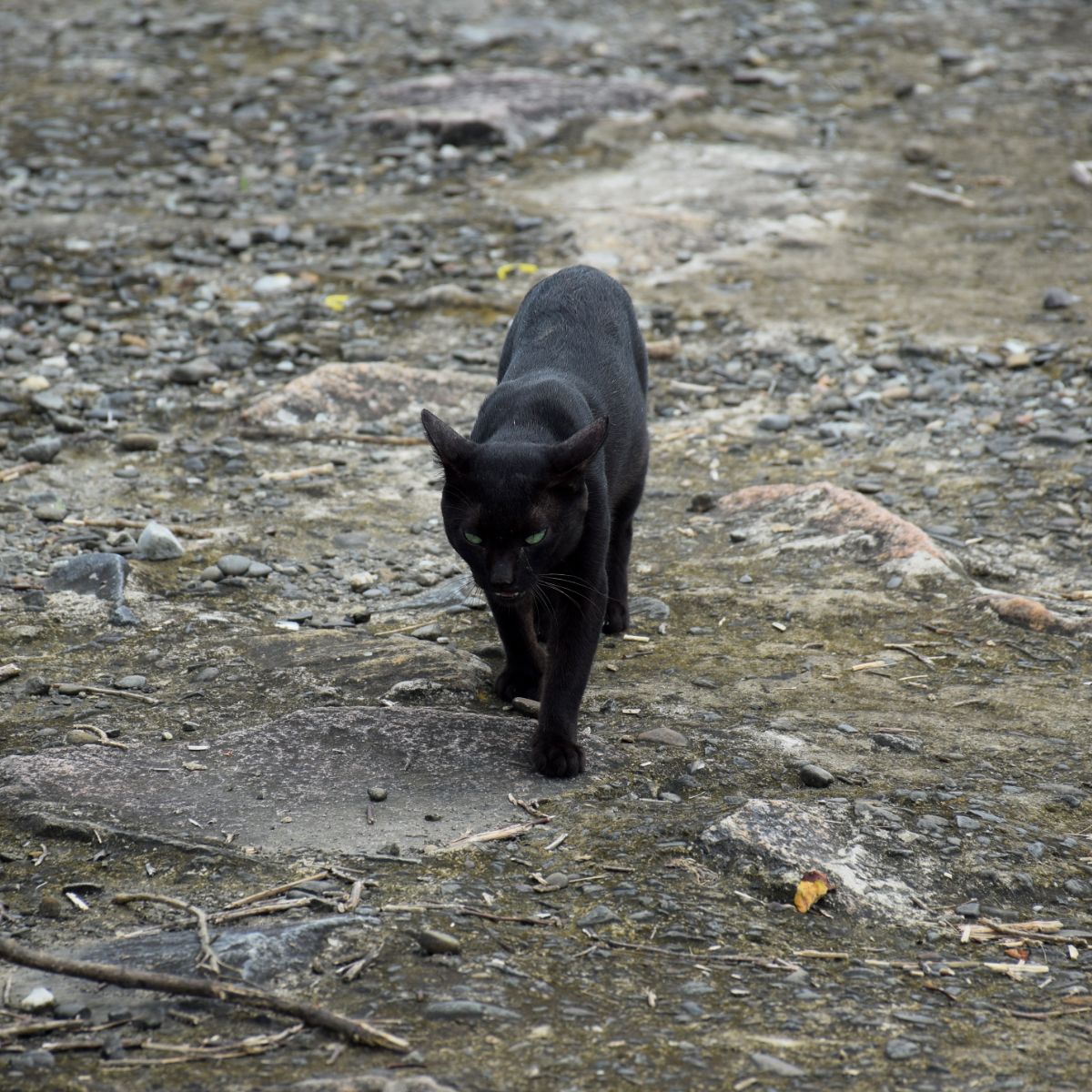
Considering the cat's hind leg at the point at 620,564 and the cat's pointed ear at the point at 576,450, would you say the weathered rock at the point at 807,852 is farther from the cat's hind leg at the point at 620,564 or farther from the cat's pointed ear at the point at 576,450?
the cat's hind leg at the point at 620,564

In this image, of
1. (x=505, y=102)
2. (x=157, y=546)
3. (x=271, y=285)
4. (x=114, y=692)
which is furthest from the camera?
(x=505, y=102)

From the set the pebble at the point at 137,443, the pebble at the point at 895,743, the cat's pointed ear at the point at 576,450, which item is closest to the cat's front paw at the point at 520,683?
the cat's pointed ear at the point at 576,450

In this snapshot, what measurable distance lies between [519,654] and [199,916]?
1.65 meters

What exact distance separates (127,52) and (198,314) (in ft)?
15.6

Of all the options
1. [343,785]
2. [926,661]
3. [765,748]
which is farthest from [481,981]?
[926,661]

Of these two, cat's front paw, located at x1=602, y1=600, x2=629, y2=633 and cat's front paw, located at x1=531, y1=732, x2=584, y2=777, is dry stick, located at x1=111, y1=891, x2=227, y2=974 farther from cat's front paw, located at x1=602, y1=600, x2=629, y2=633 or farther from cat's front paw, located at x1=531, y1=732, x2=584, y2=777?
cat's front paw, located at x1=602, y1=600, x2=629, y2=633

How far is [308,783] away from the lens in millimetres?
3891

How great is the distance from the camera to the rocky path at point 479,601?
3027mm

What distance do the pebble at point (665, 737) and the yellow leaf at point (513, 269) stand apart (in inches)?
184

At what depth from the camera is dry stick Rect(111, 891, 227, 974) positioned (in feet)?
9.59

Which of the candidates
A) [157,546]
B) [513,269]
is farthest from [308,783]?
[513,269]

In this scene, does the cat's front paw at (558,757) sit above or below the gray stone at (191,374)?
above

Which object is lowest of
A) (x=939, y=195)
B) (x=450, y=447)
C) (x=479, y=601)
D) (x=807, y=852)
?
(x=479, y=601)

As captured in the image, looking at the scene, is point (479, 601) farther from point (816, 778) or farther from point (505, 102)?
point (505, 102)
